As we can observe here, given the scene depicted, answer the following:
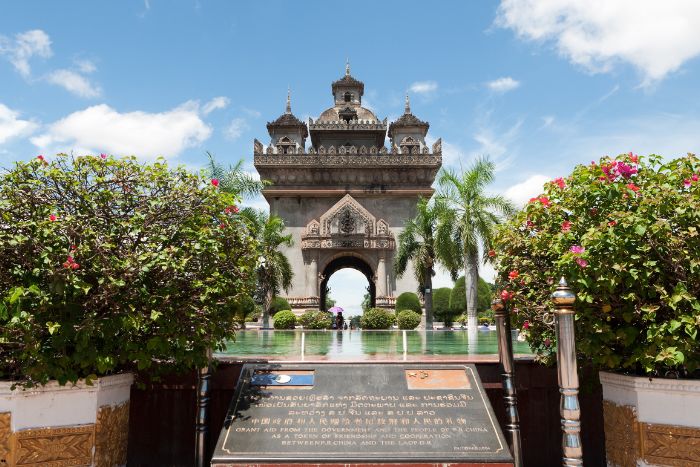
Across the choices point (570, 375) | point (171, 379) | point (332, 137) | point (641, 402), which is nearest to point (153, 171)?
point (171, 379)

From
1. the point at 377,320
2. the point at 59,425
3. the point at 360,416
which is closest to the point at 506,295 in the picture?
the point at 360,416

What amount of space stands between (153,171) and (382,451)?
15.0ft

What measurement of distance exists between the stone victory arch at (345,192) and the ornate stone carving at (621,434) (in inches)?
1161

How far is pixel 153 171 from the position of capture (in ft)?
23.6

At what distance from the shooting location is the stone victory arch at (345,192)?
121 ft

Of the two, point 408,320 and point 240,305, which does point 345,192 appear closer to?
point 408,320

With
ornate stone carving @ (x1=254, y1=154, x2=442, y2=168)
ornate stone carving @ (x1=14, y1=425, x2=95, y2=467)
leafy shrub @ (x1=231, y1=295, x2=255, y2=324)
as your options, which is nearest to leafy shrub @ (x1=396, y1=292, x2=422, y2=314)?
ornate stone carving @ (x1=254, y1=154, x2=442, y2=168)

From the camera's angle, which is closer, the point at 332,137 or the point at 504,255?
the point at 504,255

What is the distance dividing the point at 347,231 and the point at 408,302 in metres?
6.46

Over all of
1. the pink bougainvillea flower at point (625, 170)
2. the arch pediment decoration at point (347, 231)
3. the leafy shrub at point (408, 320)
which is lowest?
the leafy shrub at point (408, 320)

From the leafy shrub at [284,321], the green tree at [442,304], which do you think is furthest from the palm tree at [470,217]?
the green tree at [442,304]

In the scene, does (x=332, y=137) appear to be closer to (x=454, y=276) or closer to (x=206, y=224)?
(x=454, y=276)

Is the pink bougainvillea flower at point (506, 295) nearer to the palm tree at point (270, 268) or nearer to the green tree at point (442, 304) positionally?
the palm tree at point (270, 268)

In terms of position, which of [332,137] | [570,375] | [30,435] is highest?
[332,137]
